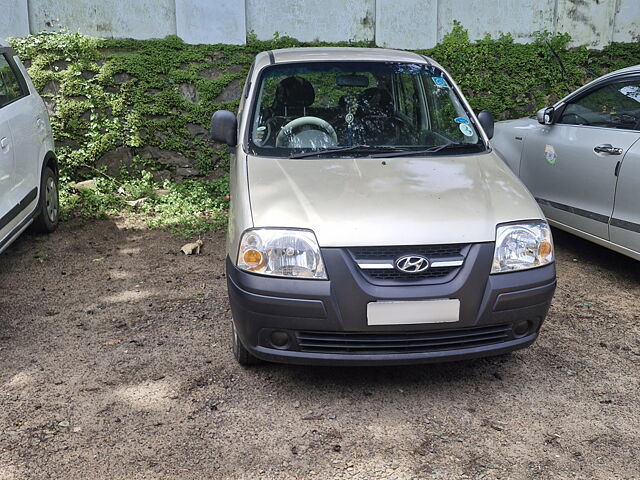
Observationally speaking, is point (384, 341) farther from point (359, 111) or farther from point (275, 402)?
point (359, 111)

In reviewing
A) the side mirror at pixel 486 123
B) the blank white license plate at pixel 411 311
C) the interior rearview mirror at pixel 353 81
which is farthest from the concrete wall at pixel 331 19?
the blank white license plate at pixel 411 311

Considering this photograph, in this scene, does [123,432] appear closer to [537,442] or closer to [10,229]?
[537,442]

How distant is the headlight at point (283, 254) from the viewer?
127 inches

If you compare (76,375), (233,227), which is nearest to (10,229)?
(76,375)

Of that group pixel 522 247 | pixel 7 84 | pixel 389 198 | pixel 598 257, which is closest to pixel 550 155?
pixel 598 257

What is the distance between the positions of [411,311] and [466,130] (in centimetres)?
170

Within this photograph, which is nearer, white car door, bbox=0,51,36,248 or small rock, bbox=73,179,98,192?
white car door, bbox=0,51,36,248

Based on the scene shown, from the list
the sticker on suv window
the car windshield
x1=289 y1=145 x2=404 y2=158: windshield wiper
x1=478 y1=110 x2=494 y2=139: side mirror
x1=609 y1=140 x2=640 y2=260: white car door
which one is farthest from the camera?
the sticker on suv window

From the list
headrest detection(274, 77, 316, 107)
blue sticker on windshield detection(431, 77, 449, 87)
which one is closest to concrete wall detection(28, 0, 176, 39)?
headrest detection(274, 77, 316, 107)

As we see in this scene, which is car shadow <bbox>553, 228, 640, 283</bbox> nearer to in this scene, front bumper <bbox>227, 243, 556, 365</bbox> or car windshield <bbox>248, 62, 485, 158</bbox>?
car windshield <bbox>248, 62, 485, 158</bbox>

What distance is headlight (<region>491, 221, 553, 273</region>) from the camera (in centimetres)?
335

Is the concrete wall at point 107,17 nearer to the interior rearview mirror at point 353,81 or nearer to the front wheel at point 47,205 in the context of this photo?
the front wheel at point 47,205

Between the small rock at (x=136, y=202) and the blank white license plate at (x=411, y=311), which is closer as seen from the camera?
the blank white license plate at (x=411, y=311)

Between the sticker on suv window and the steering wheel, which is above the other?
the steering wheel
